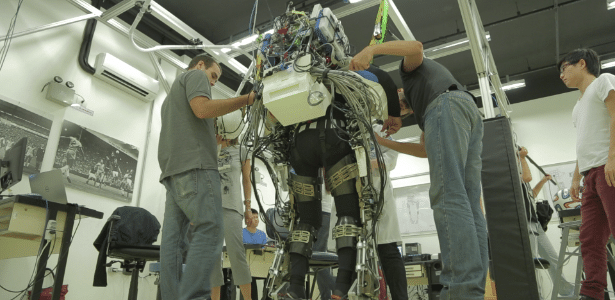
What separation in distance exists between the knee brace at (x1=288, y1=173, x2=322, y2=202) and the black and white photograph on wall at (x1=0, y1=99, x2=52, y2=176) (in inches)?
137

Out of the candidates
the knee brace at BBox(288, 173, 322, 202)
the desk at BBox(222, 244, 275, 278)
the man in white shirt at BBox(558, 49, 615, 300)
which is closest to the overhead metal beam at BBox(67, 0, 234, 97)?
the desk at BBox(222, 244, 275, 278)

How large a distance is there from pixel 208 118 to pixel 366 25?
15.4 feet

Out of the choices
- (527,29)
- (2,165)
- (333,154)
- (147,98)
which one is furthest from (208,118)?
(527,29)

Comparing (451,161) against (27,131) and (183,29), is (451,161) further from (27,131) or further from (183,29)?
(183,29)

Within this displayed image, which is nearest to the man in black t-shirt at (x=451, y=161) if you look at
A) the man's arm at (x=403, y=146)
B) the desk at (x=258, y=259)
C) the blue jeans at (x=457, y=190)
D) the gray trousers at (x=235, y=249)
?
the blue jeans at (x=457, y=190)

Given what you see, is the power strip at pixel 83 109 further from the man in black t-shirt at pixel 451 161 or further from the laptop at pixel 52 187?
the man in black t-shirt at pixel 451 161

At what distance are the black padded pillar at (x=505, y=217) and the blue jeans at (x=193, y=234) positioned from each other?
1.45 m

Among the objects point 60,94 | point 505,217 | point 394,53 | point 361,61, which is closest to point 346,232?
point 361,61

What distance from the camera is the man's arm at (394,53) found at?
1.66m

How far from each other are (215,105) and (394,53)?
92 cm

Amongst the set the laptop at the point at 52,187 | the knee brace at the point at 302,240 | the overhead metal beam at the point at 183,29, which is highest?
the overhead metal beam at the point at 183,29

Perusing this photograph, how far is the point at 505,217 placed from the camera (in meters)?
Result: 2.12

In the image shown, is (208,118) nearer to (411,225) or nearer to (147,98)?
(147,98)

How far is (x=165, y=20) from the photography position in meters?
4.87
